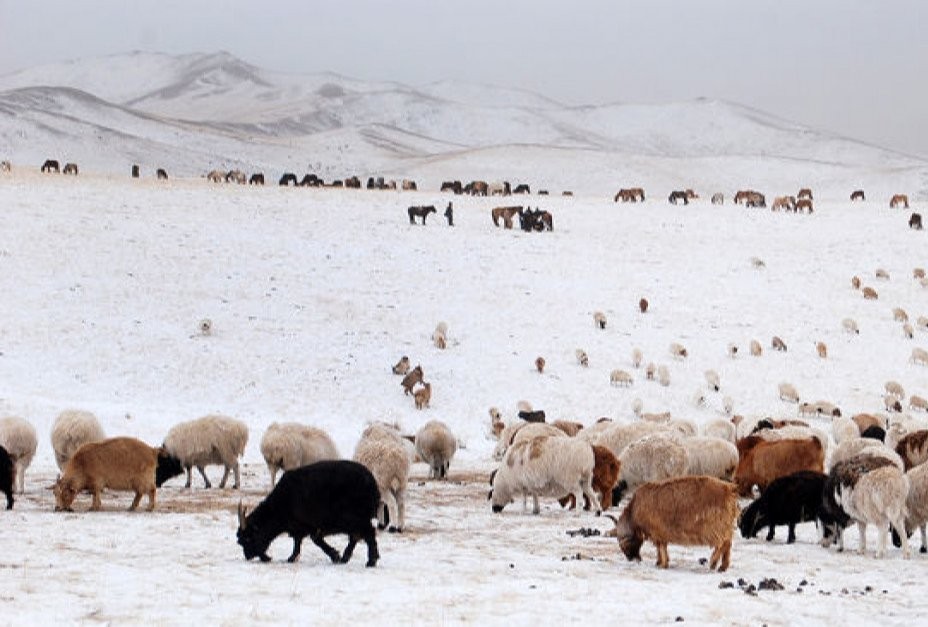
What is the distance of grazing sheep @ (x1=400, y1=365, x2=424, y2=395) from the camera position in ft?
104

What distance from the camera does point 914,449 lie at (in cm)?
1908

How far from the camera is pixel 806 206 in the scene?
64.5 metres

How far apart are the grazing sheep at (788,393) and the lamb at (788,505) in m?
19.7

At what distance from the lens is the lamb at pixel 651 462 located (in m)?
16.1

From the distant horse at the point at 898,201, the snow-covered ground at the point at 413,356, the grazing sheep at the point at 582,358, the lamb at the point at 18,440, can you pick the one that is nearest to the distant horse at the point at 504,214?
the snow-covered ground at the point at 413,356

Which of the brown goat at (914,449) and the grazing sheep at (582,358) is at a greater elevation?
the grazing sheep at (582,358)

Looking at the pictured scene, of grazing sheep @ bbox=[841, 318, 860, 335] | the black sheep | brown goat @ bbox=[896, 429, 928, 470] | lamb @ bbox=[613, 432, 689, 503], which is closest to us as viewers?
the black sheep

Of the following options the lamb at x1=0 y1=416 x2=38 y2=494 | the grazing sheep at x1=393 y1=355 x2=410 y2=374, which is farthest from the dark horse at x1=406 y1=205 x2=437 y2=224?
the lamb at x1=0 y1=416 x2=38 y2=494

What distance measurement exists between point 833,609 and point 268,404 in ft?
Result: 71.6

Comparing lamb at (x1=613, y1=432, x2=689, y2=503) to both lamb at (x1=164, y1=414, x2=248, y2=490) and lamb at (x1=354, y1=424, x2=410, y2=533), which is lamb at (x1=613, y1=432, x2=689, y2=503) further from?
lamb at (x1=164, y1=414, x2=248, y2=490)

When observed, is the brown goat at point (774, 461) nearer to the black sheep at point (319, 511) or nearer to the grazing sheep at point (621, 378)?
the black sheep at point (319, 511)

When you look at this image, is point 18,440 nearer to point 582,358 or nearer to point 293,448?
point 293,448

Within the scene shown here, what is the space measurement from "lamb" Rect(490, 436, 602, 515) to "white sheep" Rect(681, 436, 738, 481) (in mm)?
2029

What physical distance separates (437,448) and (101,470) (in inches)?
318
